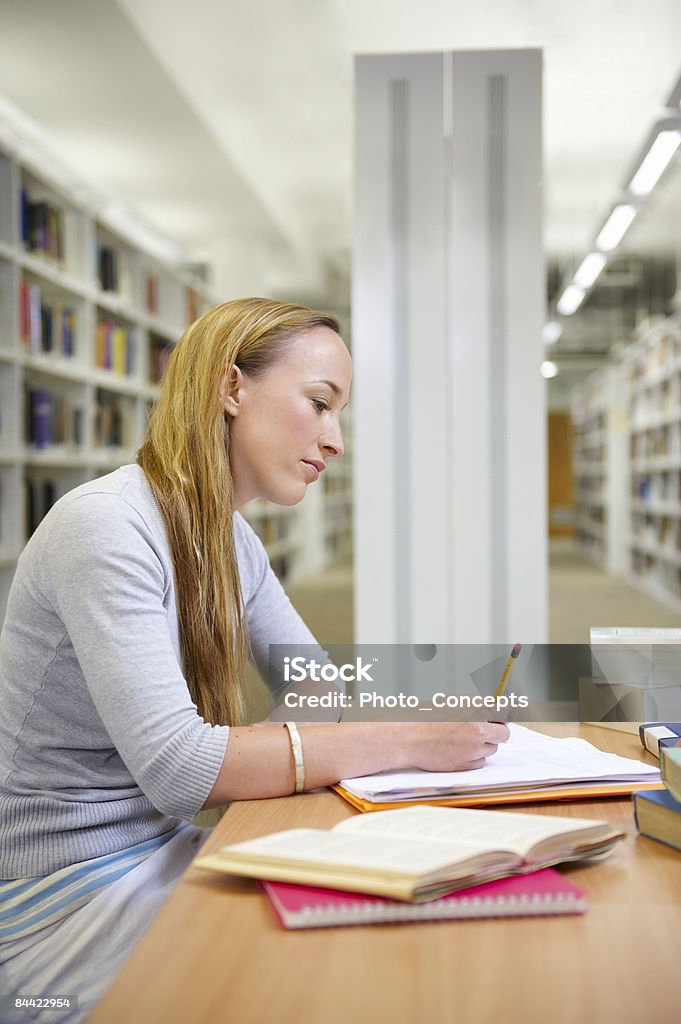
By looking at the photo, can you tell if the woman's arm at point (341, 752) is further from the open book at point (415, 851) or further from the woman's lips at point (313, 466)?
the woman's lips at point (313, 466)

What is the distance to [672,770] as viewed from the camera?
81 cm

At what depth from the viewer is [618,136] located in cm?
332

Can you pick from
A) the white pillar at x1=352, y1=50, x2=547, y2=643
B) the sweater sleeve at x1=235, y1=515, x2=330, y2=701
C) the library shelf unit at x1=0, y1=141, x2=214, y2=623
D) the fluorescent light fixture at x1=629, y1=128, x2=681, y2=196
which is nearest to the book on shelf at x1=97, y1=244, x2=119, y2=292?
the library shelf unit at x1=0, y1=141, x2=214, y2=623

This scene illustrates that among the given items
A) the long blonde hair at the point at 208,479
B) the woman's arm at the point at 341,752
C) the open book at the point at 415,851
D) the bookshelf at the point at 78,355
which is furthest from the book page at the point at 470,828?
the bookshelf at the point at 78,355

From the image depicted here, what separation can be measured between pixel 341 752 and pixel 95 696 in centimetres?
24

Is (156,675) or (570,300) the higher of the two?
(570,300)

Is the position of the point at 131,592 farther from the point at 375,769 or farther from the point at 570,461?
the point at 570,461

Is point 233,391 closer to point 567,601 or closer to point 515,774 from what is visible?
point 515,774

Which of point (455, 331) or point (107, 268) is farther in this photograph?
point (107, 268)

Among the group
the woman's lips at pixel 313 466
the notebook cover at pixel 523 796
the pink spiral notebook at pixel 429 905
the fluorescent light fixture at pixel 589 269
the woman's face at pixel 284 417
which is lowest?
the notebook cover at pixel 523 796

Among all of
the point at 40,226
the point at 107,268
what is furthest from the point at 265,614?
the point at 107,268

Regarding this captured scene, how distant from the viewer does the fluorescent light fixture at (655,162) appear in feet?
10.9

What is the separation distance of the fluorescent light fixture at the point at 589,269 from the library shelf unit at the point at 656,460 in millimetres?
298

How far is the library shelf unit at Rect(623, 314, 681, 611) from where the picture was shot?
352 centimetres
